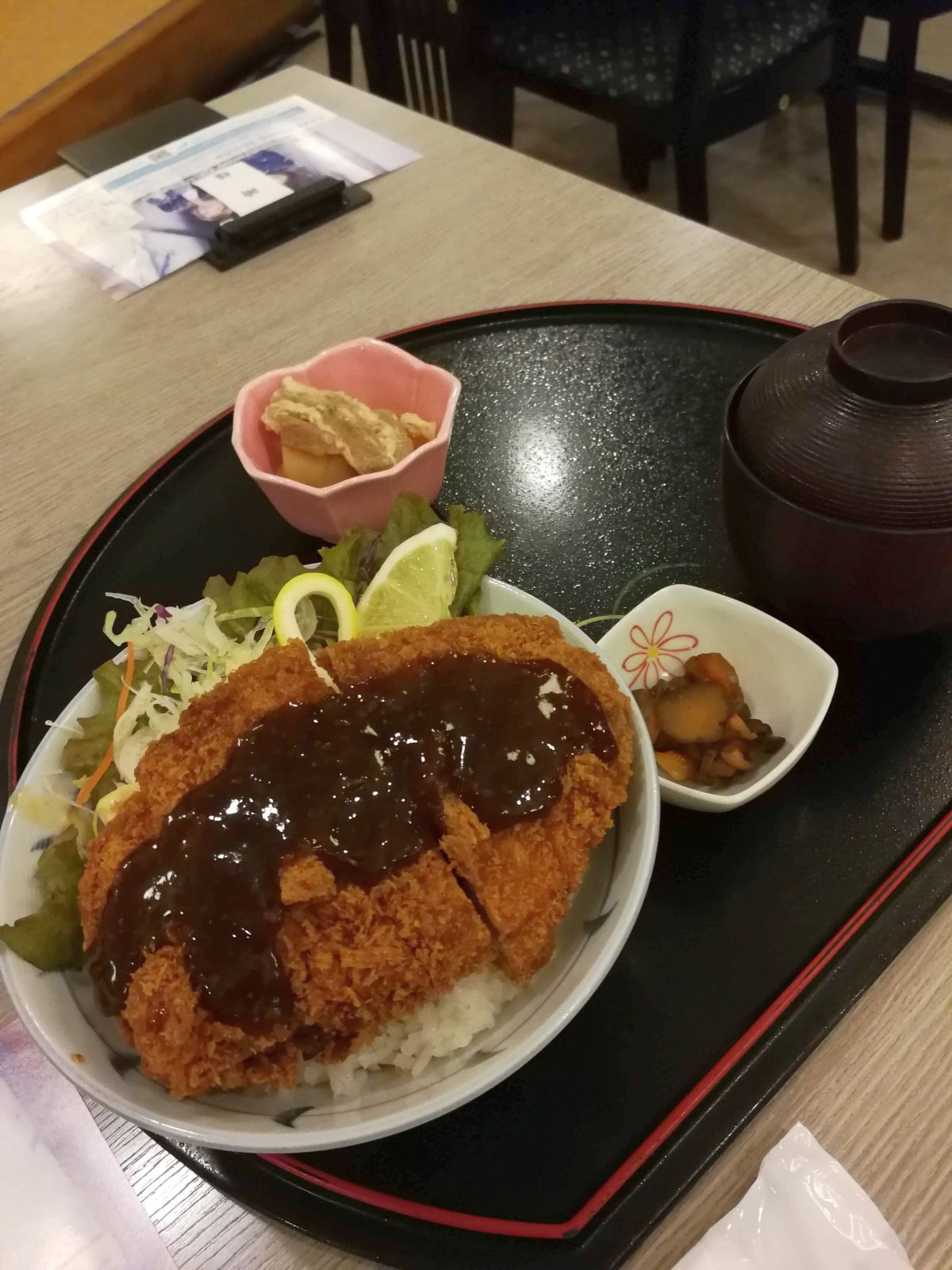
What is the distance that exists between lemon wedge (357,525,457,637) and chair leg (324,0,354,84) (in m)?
2.65

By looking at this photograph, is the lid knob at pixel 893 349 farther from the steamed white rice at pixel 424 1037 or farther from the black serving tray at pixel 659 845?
the steamed white rice at pixel 424 1037

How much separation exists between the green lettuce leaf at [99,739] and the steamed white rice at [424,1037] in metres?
0.39

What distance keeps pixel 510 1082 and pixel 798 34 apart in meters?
2.89

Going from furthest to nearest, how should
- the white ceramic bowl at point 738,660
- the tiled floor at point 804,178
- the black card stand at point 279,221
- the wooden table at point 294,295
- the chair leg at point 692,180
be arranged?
the tiled floor at point 804,178 → the chair leg at point 692,180 → the black card stand at point 279,221 → the wooden table at point 294,295 → the white ceramic bowl at point 738,660

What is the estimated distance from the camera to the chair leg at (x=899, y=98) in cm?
302

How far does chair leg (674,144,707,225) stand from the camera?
2725 mm

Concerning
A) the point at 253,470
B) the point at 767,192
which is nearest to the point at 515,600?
the point at 253,470

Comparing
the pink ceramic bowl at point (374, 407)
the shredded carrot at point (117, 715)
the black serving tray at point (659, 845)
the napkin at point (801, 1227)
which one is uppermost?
the pink ceramic bowl at point (374, 407)

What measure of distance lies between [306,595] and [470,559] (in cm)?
21

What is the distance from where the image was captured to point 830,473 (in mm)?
930

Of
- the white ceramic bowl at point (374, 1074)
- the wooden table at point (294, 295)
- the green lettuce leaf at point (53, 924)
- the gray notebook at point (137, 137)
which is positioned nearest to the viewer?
the white ceramic bowl at point (374, 1074)

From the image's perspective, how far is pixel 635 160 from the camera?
3.55 meters

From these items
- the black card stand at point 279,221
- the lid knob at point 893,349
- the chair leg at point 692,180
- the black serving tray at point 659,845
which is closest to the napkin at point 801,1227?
the black serving tray at point 659,845

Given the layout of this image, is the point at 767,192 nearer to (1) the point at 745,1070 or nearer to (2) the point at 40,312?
(2) the point at 40,312
